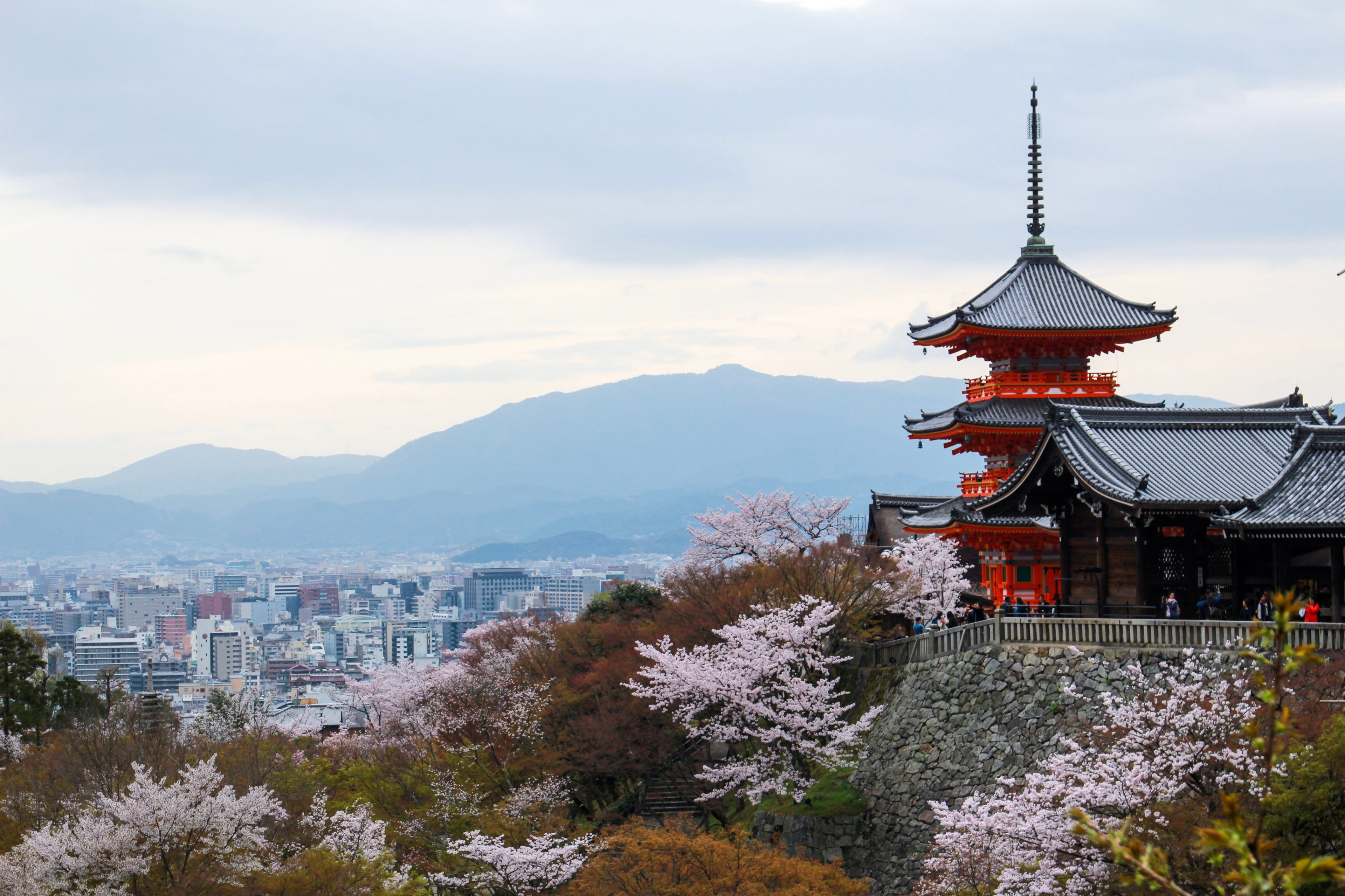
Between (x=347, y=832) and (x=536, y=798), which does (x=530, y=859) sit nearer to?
(x=536, y=798)

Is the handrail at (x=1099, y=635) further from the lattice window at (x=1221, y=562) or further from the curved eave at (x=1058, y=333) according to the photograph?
the curved eave at (x=1058, y=333)

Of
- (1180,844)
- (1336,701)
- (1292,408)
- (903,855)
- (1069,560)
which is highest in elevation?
(1292,408)

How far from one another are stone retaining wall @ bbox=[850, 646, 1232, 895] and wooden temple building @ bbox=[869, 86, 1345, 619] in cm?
216

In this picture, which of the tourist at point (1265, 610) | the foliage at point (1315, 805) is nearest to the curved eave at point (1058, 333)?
the tourist at point (1265, 610)

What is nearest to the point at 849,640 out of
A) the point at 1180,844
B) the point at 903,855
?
the point at 903,855

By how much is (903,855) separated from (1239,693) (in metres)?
8.09

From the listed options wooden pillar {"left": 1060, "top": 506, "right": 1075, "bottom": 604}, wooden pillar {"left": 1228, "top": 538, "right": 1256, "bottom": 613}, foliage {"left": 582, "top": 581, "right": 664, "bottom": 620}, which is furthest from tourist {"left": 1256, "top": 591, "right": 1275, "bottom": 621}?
foliage {"left": 582, "top": 581, "right": 664, "bottom": 620}

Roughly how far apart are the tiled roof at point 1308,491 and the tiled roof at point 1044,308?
12.5 m

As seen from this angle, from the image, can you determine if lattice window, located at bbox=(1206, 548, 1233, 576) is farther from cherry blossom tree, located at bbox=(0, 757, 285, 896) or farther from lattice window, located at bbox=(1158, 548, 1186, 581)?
cherry blossom tree, located at bbox=(0, 757, 285, 896)

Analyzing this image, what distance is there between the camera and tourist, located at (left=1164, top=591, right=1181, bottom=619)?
25547mm

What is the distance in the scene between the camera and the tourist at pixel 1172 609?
25.5 meters

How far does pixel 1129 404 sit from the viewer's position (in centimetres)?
3803

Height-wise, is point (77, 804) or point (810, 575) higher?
point (810, 575)

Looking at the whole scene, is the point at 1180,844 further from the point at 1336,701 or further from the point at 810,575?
the point at 810,575
